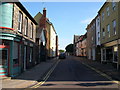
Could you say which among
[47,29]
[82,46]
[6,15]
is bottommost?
[82,46]

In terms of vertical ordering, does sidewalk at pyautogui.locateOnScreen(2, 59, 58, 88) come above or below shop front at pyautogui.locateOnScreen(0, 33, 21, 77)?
below

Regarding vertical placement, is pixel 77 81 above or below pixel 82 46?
below

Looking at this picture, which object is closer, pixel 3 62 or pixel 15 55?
pixel 3 62

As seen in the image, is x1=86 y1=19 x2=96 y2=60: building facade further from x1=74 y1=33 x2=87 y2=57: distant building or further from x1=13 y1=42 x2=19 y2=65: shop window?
x1=13 y1=42 x2=19 y2=65: shop window

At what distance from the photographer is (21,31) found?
15492mm

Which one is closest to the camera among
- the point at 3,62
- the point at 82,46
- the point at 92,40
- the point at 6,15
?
the point at 3,62

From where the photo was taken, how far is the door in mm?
12177

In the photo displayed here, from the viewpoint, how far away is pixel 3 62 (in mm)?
12453

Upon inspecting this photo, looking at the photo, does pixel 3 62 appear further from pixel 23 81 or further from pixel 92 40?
pixel 92 40

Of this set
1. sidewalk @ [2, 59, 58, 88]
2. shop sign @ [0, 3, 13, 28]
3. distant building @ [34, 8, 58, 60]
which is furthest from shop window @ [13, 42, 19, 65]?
distant building @ [34, 8, 58, 60]

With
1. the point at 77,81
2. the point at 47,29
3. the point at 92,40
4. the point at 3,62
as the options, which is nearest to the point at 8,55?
the point at 3,62

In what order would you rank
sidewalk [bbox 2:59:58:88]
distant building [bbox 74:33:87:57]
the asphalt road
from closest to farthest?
the asphalt road
sidewalk [bbox 2:59:58:88]
distant building [bbox 74:33:87:57]

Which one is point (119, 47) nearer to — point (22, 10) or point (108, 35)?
point (108, 35)

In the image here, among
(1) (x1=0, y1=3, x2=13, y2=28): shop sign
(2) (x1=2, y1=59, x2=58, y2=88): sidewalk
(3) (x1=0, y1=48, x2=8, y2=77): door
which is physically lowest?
(2) (x1=2, y1=59, x2=58, y2=88): sidewalk
